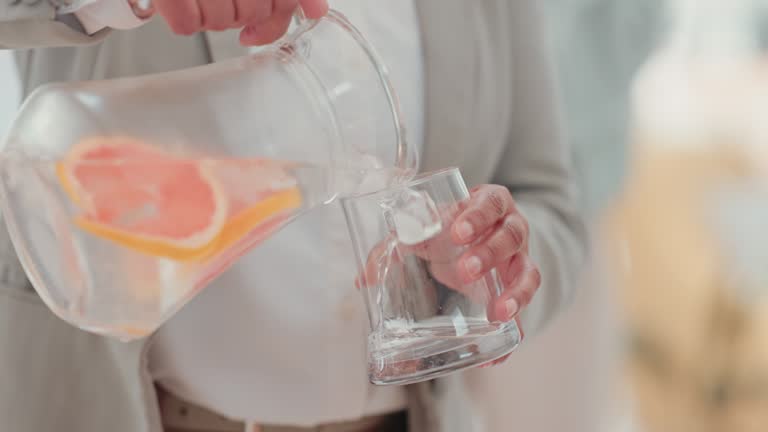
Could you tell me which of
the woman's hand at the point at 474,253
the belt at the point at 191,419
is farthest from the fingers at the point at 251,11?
the belt at the point at 191,419

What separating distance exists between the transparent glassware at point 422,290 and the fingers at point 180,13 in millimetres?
118

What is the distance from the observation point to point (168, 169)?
40 cm

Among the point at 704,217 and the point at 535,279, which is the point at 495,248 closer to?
the point at 535,279

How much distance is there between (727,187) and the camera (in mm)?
1548

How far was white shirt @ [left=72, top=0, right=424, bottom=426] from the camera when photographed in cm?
68

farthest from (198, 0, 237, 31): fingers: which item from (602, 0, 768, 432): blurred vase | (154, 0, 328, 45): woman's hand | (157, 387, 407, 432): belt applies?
(602, 0, 768, 432): blurred vase

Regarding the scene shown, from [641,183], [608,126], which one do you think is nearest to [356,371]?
[608,126]

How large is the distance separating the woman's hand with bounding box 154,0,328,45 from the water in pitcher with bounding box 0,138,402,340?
0.19 feet

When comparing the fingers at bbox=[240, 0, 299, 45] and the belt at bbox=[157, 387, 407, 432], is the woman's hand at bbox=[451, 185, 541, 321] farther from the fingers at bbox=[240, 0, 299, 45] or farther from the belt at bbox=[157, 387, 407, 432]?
the belt at bbox=[157, 387, 407, 432]

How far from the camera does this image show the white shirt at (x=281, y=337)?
0.68m

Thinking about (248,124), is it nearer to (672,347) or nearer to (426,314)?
(426,314)

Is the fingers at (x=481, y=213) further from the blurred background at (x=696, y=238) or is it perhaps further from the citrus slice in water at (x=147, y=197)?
the blurred background at (x=696, y=238)

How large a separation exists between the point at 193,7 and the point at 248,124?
5cm

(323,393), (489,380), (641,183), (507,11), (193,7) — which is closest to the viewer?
(193,7)
